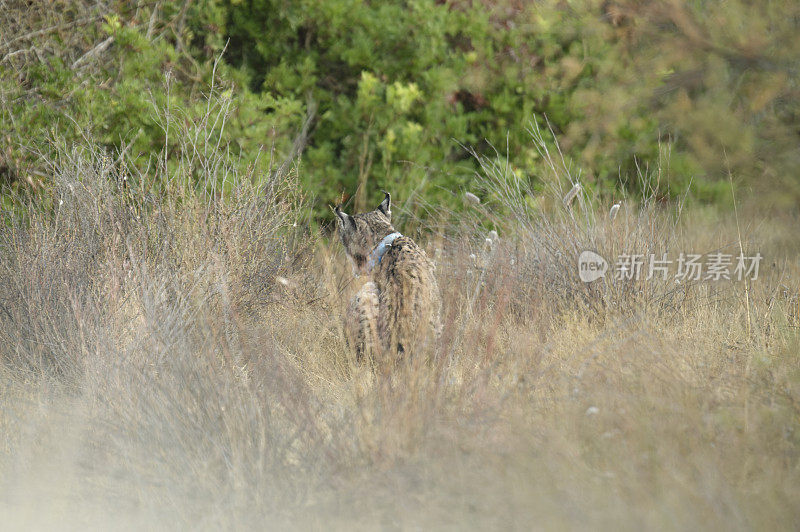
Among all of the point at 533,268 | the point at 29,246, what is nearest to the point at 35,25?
the point at 29,246

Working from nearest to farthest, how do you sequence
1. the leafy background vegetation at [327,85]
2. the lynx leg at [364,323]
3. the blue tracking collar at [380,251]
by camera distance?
the lynx leg at [364,323]
the blue tracking collar at [380,251]
the leafy background vegetation at [327,85]

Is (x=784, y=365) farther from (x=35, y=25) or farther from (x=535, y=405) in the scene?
(x=35, y=25)

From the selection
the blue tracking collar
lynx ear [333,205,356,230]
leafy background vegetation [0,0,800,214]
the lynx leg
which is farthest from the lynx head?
leafy background vegetation [0,0,800,214]

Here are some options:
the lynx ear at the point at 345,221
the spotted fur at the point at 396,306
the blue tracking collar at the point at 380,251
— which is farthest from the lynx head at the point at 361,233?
the spotted fur at the point at 396,306

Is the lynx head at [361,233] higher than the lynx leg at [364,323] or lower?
higher

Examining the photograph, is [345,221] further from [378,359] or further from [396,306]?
[378,359]

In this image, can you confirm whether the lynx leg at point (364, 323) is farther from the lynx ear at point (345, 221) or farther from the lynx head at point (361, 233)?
the lynx ear at point (345, 221)

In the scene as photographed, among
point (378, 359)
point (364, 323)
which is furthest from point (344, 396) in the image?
point (364, 323)

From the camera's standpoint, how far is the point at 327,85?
9.38 m

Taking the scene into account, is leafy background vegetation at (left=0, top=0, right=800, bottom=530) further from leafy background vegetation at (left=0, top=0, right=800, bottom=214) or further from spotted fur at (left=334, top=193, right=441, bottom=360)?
spotted fur at (left=334, top=193, right=441, bottom=360)

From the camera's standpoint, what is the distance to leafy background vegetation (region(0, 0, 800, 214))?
6871mm

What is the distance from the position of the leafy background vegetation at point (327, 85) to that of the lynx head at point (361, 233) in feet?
3.46

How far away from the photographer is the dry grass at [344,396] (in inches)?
134

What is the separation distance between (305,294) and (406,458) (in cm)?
282
